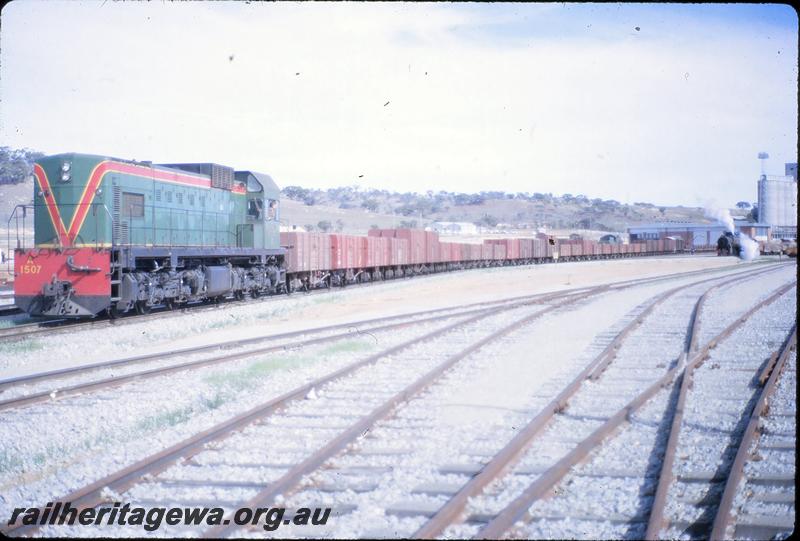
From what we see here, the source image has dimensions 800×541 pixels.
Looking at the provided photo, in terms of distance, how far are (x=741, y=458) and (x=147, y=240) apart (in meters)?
13.7

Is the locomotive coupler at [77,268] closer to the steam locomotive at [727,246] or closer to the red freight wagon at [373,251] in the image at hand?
the steam locomotive at [727,246]

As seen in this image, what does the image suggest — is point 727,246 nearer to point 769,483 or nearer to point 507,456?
point 769,483

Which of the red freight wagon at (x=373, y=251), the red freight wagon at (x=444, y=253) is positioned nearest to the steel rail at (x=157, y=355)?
the red freight wagon at (x=373, y=251)

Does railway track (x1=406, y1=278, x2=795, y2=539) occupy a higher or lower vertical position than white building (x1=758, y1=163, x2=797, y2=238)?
lower

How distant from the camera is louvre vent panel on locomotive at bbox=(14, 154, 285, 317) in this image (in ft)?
45.8

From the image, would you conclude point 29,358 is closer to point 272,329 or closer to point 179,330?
point 179,330

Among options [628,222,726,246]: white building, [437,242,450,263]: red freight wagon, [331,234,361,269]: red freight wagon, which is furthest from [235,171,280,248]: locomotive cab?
[628,222,726,246]: white building

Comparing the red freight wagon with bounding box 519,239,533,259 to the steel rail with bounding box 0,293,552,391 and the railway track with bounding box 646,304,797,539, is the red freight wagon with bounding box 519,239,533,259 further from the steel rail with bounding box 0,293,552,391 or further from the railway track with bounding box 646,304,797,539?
the railway track with bounding box 646,304,797,539

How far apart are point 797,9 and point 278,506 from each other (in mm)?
4846

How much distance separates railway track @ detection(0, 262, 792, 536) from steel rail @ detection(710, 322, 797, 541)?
2144mm

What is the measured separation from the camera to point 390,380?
8.95 metres

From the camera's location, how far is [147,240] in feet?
52.2

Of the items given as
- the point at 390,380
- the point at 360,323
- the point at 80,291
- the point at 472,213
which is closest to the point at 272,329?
the point at 360,323

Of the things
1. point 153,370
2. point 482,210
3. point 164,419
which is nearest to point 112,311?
point 153,370
